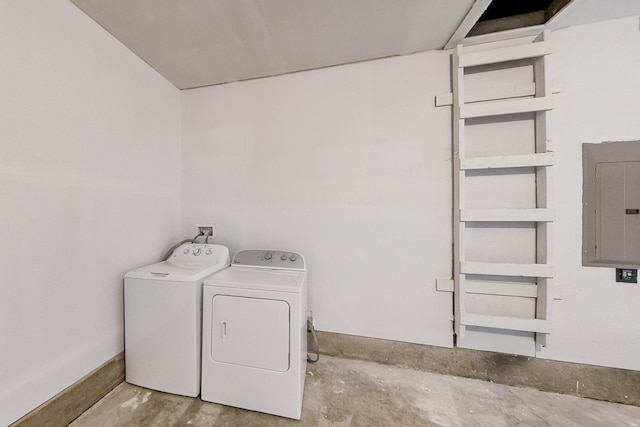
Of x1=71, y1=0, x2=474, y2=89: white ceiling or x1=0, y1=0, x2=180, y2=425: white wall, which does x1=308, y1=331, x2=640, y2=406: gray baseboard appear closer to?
x1=0, y1=0, x2=180, y2=425: white wall

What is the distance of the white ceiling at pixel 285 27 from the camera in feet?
4.14

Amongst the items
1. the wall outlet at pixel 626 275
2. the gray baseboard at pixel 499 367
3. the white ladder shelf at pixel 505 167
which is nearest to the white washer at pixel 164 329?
the gray baseboard at pixel 499 367

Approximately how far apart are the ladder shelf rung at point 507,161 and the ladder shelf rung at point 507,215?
284mm

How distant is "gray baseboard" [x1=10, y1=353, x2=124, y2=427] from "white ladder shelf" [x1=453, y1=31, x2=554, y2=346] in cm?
228

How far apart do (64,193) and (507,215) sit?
2603mm

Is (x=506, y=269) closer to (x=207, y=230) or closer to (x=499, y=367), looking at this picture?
(x=499, y=367)

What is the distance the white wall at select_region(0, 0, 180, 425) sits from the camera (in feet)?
3.38

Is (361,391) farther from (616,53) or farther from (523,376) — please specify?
(616,53)

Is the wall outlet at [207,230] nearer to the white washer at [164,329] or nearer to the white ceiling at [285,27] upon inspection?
the white washer at [164,329]

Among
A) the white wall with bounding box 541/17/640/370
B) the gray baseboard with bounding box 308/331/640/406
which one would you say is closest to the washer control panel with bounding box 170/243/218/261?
the gray baseboard with bounding box 308/331/640/406

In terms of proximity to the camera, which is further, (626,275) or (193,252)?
(193,252)

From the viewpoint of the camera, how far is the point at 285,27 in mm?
1406

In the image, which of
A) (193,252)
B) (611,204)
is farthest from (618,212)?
(193,252)

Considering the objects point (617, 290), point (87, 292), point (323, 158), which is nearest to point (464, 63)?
point (323, 158)
